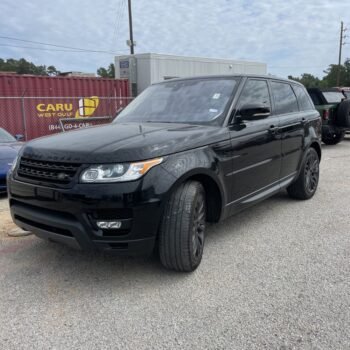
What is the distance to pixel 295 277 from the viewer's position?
10.7 feet

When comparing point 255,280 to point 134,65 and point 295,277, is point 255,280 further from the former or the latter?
point 134,65

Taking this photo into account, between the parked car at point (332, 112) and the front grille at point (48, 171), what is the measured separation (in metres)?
10.2

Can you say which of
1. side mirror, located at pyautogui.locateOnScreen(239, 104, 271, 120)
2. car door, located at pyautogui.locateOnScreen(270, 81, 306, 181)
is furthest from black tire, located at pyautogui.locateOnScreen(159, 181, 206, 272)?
car door, located at pyautogui.locateOnScreen(270, 81, 306, 181)

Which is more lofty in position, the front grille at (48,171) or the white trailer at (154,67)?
the white trailer at (154,67)

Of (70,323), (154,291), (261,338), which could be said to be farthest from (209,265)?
(70,323)

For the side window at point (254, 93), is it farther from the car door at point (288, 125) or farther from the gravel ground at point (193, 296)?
the gravel ground at point (193, 296)

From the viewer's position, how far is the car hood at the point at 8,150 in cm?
641

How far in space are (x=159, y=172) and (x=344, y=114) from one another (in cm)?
1002

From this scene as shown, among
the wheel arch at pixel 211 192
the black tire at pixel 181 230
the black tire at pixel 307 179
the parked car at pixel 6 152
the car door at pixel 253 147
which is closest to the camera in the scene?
Result: the black tire at pixel 181 230

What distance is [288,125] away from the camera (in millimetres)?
4926

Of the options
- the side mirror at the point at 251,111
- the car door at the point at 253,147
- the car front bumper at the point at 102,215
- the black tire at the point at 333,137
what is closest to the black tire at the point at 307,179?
the car door at the point at 253,147

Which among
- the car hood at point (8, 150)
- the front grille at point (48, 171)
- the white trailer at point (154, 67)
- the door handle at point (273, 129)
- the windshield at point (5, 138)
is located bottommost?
the car hood at point (8, 150)

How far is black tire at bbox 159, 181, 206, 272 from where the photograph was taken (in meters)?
3.08

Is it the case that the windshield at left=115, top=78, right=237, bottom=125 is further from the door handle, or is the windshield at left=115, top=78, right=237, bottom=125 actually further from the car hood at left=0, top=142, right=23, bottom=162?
the car hood at left=0, top=142, right=23, bottom=162
